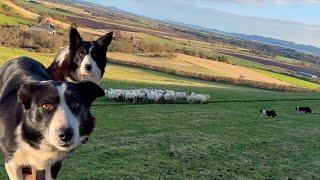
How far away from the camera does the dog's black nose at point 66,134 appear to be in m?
6.70

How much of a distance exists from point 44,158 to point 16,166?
0.61 metres

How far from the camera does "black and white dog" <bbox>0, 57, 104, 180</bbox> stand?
270 inches

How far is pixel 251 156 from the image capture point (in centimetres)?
1597

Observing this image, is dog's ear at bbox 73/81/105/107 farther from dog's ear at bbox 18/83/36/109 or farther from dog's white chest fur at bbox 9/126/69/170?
dog's white chest fur at bbox 9/126/69/170

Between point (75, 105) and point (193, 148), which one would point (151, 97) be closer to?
point (193, 148)

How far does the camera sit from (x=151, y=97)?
34562 mm

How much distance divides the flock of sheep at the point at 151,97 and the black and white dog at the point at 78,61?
21.9 m

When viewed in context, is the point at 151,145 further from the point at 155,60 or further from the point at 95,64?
the point at 155,60

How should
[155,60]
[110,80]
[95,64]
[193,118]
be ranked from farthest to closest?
1. [155,60]
2. [110,80]
3. [193,118]
4. [95,64]

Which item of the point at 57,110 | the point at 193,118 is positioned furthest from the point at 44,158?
the point at 193,118

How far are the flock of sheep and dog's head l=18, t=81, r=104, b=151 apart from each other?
85.3ft

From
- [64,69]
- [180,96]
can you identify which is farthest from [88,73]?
[180,96]

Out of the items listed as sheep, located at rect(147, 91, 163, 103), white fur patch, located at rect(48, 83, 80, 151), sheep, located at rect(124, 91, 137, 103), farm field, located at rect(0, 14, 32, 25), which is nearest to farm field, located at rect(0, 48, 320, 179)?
white fur patch, located at rect(48, 83, 80, 151)

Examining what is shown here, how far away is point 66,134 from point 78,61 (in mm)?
4684
